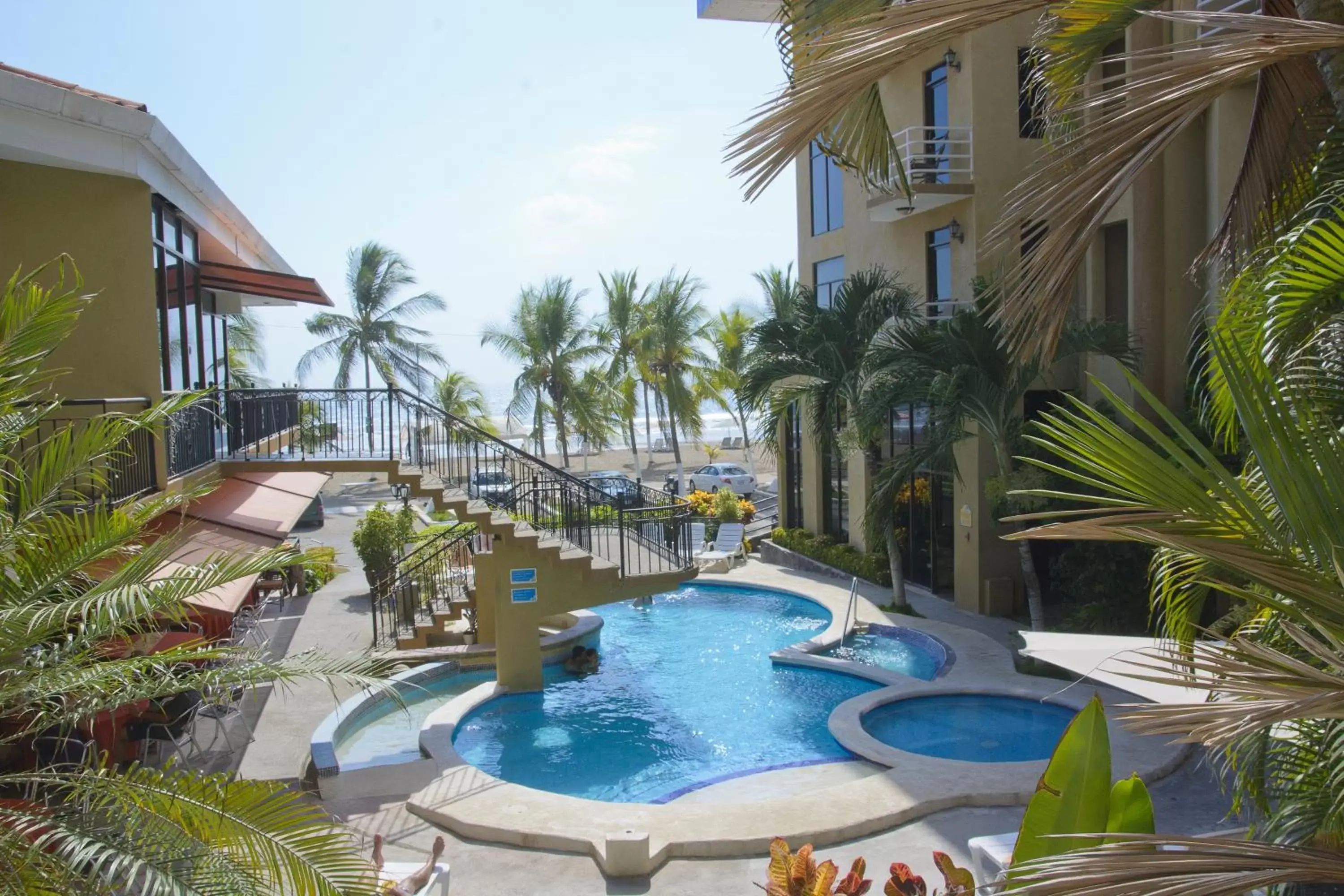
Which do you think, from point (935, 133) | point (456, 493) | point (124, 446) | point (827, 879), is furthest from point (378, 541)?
point (827, 879)

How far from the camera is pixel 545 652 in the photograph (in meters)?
16.7

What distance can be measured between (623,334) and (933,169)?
23.4 metres

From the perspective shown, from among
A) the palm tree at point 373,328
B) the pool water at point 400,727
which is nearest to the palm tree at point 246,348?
the palm tree at point 373,328

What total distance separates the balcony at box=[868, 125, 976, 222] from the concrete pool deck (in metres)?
9.23

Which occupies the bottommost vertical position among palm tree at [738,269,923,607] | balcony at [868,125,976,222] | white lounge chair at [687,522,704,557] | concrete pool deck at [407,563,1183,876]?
concrete pool deck at [407,563,1183,876]

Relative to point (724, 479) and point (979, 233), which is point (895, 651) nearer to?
point (979, 233)

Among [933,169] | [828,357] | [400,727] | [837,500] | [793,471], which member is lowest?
[400,727]

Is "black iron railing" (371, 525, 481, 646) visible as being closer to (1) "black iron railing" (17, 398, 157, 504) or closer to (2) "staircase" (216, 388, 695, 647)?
(2) "staircase" (216, 388, 695, 647)

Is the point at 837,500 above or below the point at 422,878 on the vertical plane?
above

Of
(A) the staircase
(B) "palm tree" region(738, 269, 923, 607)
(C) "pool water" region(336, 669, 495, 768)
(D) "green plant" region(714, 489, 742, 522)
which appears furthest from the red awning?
(D) "green plant" region(714, 489, 742, 522)

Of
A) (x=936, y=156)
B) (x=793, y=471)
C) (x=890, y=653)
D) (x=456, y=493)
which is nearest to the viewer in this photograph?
(x=456, y=493)

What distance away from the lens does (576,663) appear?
53.5 feet

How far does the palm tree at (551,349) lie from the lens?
131 feet

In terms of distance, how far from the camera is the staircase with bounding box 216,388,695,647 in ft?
46.8
